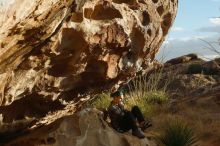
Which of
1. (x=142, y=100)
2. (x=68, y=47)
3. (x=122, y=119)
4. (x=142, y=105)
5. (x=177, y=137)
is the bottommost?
(x=142, y=100)

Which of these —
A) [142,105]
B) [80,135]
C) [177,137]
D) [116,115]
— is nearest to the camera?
[80,135]

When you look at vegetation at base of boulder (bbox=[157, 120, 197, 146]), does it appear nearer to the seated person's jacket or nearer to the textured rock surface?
the textured rock surface

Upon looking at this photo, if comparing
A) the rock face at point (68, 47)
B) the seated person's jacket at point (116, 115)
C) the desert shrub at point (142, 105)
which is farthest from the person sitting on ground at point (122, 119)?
the desert shrub at point (142, 105)

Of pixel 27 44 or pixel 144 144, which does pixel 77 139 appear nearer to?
pixel 144 144

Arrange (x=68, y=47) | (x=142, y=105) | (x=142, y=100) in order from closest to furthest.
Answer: (x=68, y=47) < (x=142, y=105) < (x=142, y=100)

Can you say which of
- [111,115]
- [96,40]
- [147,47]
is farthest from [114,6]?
[111,115]

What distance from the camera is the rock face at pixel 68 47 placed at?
650 centimetres

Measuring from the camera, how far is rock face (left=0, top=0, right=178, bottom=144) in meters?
6.50

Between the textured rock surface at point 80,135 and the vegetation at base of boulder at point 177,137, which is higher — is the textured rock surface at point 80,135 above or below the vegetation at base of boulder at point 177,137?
above

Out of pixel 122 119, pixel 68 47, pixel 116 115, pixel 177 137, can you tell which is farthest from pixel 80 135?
pixel 177 137

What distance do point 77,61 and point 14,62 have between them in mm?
1631

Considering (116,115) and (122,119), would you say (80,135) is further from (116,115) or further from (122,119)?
(122,119)

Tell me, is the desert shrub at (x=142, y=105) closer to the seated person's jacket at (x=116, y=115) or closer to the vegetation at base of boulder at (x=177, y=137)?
the vegetation at base of boulder at (x=177, y=137)

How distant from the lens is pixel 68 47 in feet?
26.8
